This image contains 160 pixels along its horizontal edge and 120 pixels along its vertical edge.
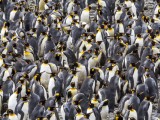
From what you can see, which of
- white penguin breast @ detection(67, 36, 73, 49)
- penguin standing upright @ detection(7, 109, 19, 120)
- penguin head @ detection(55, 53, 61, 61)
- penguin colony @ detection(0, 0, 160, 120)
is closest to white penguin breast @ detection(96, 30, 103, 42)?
penguin colony @ detection(0, 0, 160, 120)

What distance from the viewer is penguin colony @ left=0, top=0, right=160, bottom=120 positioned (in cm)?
2167

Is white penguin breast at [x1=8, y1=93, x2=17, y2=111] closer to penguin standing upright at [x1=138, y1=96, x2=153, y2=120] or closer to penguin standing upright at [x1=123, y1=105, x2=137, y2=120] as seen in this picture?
penguin standing upright at [x1=123, y1=105, x2=137, y2=120]

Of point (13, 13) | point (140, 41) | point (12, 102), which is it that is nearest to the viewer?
point (12, 102)

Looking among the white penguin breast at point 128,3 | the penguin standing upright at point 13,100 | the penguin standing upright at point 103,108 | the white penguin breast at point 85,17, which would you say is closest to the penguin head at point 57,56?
the penguin standing upright at point 13,100

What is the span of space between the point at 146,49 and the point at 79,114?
194 inches

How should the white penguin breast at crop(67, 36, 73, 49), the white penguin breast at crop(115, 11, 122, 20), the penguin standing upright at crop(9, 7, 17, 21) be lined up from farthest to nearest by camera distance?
the penguin standing upright at crop(9, 7, 17, 21) < the white penguin breast at crop(115, 11, 122, 20) < the white penguin breast at crop(67, 36, 73, 49)

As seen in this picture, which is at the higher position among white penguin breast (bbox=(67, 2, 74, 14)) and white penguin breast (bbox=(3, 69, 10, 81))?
white penguin breast (bbox=(67, 2, 74, 14))

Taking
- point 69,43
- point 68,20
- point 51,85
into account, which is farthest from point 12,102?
point 68,20

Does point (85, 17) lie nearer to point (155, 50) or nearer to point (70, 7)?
point (70, 7)

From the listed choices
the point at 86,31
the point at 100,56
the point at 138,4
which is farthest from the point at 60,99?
the point at 138,4

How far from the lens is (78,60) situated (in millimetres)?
24875

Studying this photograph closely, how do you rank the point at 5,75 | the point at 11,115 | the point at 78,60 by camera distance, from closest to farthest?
the point at 11,115 < the point at 5,75 < the point at 78,60

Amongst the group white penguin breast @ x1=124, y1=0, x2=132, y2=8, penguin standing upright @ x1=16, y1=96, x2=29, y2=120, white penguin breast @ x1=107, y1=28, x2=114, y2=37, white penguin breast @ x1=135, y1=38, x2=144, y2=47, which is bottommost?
penguin standing upright @ x1=16, y1=96, x2=29, y2=120

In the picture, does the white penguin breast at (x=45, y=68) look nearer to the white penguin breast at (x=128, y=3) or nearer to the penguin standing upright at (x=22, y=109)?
the penguin standing upright at (x=22, y=109)
